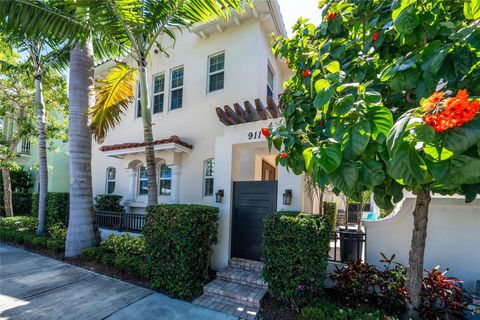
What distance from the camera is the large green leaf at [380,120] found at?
2.17 metres

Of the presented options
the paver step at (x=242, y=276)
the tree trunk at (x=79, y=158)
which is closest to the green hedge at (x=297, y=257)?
the paver step at (x=242, y=276)

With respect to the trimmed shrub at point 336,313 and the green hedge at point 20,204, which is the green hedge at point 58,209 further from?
the trimmed shrub at point 336,313

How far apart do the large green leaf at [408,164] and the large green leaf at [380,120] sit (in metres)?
0.34

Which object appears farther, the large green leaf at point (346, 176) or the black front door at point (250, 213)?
the black front door at point (250, 213)

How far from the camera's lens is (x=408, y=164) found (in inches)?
72.6

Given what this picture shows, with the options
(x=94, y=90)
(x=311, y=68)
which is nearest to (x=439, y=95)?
(x=311, y=68)

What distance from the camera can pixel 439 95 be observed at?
1791 mm

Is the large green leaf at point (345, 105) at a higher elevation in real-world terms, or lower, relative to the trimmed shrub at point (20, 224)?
higher

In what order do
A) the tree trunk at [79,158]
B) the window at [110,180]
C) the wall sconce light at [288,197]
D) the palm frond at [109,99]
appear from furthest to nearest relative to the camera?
the window at [110,180], the tree trunk at [79,158], the palm frond at [109,99], the wall sconce light at [288,197]

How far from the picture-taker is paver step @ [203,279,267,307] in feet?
18.5

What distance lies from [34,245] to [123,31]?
884 centimetres

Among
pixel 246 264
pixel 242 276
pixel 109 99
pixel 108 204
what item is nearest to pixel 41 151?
pixel 108 204

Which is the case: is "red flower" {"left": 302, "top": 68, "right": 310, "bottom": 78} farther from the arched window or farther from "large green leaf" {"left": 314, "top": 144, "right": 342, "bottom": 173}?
the arched window

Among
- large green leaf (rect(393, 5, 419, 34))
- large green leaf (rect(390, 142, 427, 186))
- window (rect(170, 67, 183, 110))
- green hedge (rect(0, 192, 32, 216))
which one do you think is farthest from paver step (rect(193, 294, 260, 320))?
green hedge (rect(0, 192, 32, 216))
